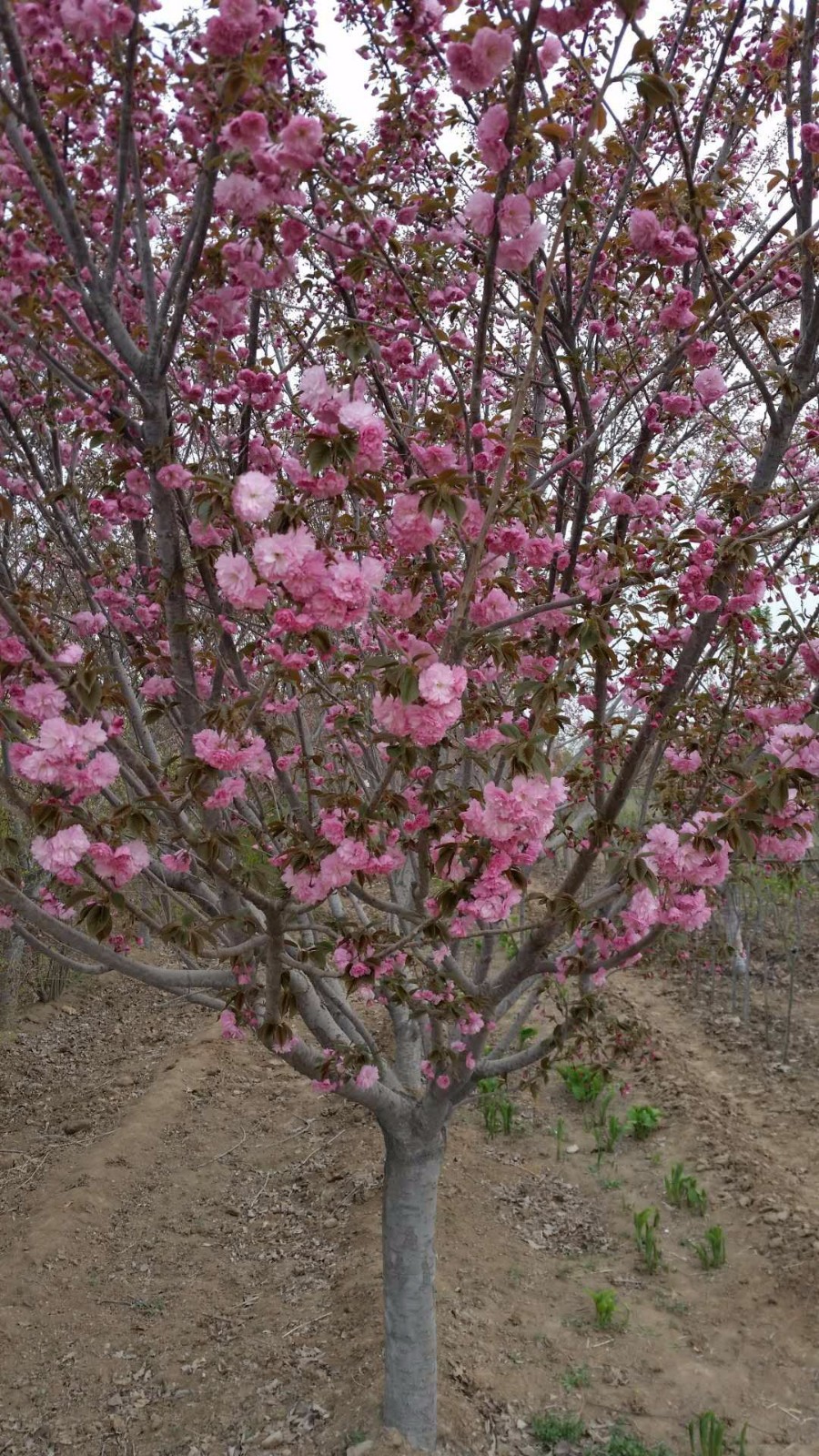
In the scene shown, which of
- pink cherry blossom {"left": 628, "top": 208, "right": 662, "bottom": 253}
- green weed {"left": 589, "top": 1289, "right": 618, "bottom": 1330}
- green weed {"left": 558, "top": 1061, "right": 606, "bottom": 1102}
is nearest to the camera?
pink cherry blossom {"left": 628, "top": 208, "right": 662, "bottom": 253}

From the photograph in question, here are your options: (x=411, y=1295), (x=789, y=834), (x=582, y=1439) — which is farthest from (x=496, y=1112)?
(x=789, y=834)

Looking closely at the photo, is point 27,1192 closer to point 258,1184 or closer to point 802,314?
point 258,1184

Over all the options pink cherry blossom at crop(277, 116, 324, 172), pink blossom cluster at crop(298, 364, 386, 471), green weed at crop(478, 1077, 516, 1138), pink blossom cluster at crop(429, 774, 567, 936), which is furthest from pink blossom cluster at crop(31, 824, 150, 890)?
green weed at crop(478, 1077, 516, 1138)

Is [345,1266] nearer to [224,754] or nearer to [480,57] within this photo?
[224,754]

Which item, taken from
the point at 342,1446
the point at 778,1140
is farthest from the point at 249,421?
the point at 778,1140

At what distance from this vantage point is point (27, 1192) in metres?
5.22

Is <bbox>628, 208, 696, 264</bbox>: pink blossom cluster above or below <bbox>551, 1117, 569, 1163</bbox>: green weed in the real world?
above

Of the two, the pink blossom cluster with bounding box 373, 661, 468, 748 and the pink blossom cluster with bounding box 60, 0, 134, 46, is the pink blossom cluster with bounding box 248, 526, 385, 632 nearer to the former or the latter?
the pink blossom cluster with bounding box 373, 661, 468, 748

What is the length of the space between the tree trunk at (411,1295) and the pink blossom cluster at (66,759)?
1.98 m

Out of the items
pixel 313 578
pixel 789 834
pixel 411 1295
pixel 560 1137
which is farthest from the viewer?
pixel 560 1137

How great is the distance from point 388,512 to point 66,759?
2.81ft

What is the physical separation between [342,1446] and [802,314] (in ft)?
12.7

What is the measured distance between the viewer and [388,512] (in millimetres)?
2064

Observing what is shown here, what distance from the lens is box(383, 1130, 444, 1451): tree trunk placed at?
3.18m
